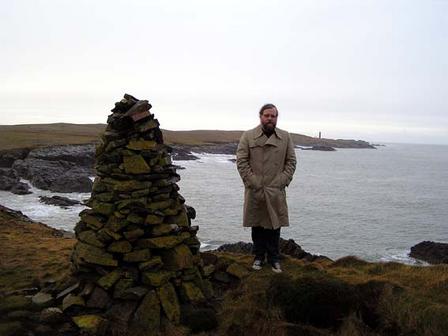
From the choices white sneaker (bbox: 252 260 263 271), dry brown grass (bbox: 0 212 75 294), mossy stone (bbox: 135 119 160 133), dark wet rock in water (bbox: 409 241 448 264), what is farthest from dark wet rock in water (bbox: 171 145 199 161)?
mossy stone (bbox: 135 119 160 133)

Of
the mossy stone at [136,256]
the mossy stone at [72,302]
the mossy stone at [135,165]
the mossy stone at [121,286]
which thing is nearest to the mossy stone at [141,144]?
the mossy stone at [135,165]

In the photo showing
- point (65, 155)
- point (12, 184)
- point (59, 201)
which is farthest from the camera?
point (65, 155)

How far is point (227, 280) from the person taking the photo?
10.8 metres

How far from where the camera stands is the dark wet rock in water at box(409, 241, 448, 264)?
24.9 m

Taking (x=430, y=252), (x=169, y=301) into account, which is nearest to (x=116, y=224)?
(x=169, y=301)

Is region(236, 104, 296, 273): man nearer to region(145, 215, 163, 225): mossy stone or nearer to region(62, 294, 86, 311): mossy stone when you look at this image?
region(145, 215, 163, 225): mossy stone

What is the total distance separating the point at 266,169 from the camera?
33.4 ft

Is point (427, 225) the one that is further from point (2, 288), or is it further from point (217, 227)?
point (2, 288)

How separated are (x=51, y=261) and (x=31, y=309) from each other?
3.82 metres

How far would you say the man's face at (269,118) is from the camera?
10.0 meters

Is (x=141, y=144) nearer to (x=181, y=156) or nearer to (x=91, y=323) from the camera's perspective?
(x=91, y=323)

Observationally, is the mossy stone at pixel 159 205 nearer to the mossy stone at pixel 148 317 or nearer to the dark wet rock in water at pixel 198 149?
the mossy stone at pixel 148 317

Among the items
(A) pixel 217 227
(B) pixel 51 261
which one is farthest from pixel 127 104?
(A) pixel 217 227

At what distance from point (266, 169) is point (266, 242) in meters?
Answer: 1.81
